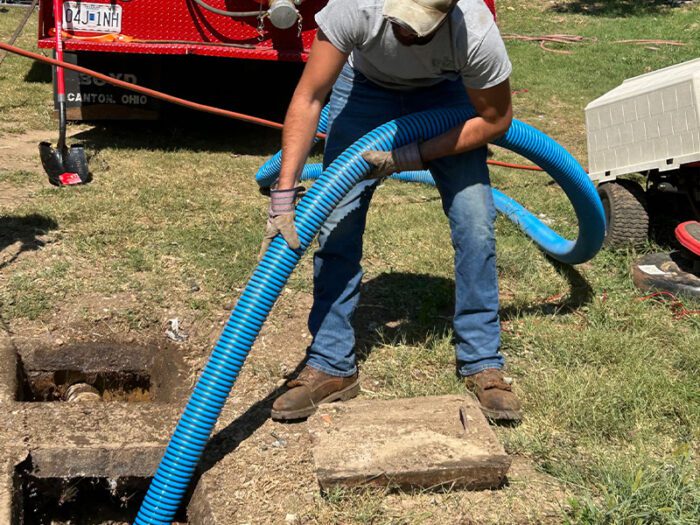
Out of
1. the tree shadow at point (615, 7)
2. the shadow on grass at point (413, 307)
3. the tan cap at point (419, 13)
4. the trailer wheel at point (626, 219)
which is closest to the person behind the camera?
the tan cap at point (419, 13)

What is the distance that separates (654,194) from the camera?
4852 millimetres

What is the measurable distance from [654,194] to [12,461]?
3.93 m

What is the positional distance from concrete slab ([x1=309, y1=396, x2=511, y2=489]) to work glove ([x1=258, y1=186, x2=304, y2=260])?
26.9 inches

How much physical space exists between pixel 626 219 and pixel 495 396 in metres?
1.97

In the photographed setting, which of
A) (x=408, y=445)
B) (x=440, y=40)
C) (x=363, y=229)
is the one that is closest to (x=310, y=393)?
(x=408, y=445)

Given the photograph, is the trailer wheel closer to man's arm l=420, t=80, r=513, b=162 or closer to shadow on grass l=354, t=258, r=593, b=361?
shadow on grass l=354, t=258, r=593, b=361

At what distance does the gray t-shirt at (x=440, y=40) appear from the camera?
98.3 inches

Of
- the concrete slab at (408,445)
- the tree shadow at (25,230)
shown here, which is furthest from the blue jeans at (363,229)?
the tree shadow at (25,230)

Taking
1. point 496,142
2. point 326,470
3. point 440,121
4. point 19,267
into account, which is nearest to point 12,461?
point 326,470

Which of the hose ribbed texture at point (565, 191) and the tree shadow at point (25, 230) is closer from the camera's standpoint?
the hose ribbed texture at point (565, 191)

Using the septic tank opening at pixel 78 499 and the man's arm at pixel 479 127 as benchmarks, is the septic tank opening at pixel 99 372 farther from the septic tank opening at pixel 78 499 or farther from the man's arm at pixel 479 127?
the man's arm at pixel 479 127

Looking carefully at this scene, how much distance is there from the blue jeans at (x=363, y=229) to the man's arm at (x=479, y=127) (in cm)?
12

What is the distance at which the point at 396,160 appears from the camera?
2754 mm

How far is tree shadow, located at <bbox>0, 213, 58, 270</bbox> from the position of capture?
430 cm
